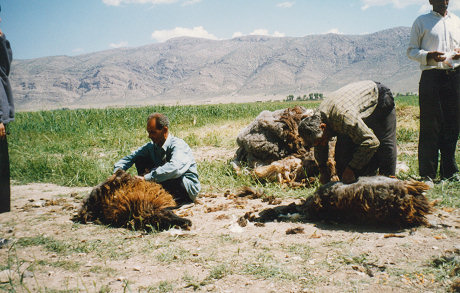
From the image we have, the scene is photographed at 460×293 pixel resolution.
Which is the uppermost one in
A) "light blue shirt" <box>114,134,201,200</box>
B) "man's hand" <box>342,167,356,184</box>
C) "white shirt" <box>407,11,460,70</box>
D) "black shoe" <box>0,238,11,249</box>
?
"white shirt" <box>407,11,460,70</box>

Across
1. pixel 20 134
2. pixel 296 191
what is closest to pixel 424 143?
pixel 296 191

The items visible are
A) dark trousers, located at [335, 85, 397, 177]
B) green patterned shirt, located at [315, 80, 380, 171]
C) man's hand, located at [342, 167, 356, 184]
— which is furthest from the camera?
dark trousers, located at [335, 85, 397, 177]

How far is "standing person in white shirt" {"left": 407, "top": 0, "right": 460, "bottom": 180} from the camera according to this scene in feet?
13.3

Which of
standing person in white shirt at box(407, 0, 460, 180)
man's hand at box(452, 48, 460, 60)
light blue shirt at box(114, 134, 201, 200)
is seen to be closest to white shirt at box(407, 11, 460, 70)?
standing person in white shirt at box(407, 0, 460, 180)

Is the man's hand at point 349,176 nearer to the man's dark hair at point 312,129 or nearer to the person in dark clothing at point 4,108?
the man's dark hair at point 312,129

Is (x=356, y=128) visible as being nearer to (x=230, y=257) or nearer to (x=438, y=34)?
(x=230, y=257)

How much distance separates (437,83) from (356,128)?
191 centimetres

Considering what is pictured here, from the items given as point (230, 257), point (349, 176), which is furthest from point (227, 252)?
point (349, 176)

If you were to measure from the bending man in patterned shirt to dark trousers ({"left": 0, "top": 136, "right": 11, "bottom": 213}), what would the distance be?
321 cm

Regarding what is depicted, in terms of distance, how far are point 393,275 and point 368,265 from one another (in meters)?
0.19

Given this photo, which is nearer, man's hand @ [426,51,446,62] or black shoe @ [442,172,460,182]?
man's hand @ [426,51,446,62]

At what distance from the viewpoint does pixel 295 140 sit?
5672 millimetres

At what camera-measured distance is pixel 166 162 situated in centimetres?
421

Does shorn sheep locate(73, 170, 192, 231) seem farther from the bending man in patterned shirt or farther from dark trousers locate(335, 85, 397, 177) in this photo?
dark trousers locate(335, 85, 397, 177)
